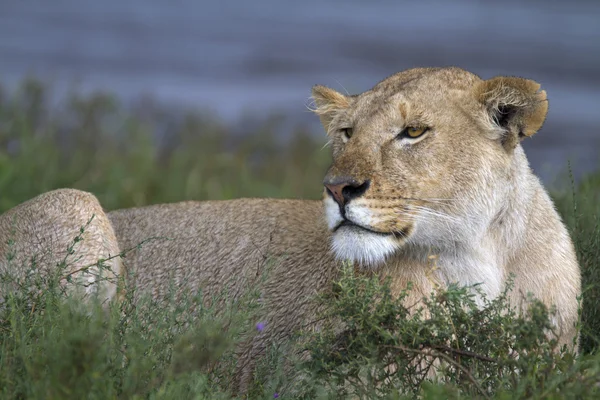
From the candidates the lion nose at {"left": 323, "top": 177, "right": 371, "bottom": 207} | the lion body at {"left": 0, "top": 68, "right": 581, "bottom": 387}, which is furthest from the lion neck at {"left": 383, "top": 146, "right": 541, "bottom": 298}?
the lion nose at {"left": 323, "top": 177, "right": 371, "bottom": 207}

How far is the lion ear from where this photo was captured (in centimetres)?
434

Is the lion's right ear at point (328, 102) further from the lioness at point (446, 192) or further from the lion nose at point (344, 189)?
the lion nose at point (344, 189)

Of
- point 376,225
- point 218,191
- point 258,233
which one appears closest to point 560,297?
point 376,225

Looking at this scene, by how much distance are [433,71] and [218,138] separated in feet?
22.0

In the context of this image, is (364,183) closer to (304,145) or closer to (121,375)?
(121,375)

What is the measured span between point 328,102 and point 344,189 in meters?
→ 1.15

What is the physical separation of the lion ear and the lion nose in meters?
0.74

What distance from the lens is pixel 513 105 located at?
4395 millimetres

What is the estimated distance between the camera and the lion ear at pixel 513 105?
4.34 metres

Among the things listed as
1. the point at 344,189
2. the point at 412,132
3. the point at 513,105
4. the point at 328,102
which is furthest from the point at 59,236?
the point at 513,105

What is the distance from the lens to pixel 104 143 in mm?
10352

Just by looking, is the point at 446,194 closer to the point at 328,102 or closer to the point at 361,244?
→ the point at 361,244

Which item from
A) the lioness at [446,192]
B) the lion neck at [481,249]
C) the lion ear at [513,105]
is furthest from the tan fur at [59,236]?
the lion ear at [513,105]

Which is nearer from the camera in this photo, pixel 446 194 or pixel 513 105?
pixel 446 194
